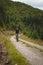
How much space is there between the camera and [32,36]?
3900cm

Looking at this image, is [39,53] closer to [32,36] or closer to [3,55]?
[3,55]

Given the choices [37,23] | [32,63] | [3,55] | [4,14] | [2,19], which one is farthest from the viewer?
[4,14]

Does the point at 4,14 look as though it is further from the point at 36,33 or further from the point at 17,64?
the point at 17,64

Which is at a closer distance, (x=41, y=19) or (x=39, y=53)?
(x=39, y=53)

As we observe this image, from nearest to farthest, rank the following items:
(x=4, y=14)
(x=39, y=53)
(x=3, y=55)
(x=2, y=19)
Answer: (x=39, y=53), (x=3, y=55), (x=2, y=19), (x=4, y=14)

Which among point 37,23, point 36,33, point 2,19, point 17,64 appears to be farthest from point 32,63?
point 2,19

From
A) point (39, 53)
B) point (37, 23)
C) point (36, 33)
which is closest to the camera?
point (39, 53)

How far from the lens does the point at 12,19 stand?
90000 millimetres

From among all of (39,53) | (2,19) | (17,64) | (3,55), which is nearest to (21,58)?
(17,64)

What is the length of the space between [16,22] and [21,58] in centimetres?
6602

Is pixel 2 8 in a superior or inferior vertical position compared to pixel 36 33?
inferior

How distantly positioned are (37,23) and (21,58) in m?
19.8

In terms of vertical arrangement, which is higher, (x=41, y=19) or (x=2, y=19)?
(x=41, y=19)

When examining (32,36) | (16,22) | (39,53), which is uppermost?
(39,53)
